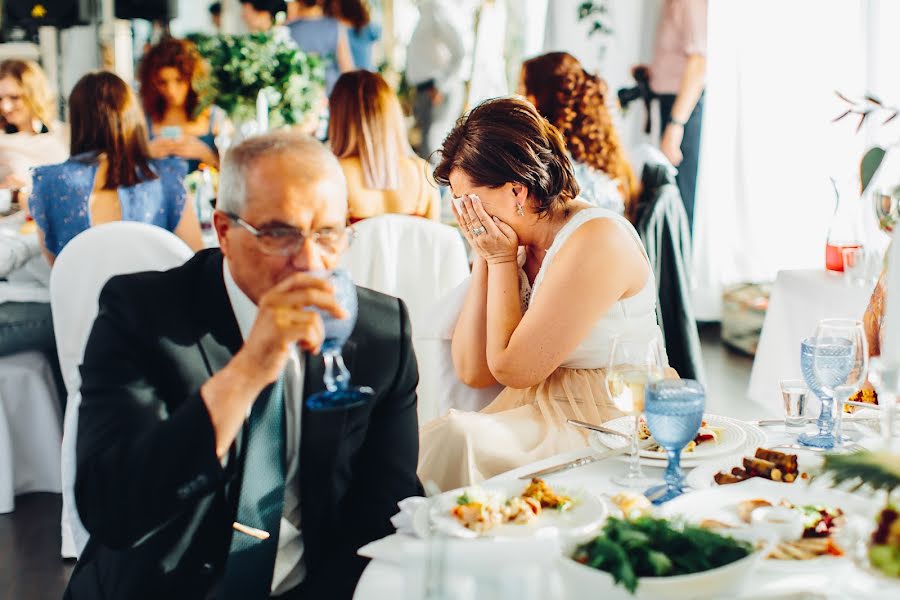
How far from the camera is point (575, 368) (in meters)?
2.28

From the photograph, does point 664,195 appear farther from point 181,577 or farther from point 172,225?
point 181,577

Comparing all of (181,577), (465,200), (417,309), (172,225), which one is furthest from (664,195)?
(181,577)

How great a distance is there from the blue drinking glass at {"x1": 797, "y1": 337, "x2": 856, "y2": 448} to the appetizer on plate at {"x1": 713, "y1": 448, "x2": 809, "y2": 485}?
0.17 m

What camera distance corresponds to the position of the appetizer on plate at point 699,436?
5.34 ft

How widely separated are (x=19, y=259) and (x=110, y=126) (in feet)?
1.97

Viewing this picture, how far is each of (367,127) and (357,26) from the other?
2.78m

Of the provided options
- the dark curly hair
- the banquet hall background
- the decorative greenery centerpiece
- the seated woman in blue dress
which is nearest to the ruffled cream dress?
the seated woman in blue dress

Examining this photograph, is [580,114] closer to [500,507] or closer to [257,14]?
[500,507]

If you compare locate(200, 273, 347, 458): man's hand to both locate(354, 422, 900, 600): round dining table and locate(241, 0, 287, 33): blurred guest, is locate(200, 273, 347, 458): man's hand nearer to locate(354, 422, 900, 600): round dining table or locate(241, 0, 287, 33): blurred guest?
locate(354, 422, 900, 600): round dining table

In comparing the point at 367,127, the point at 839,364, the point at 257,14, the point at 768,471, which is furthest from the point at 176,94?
the point at 768,471

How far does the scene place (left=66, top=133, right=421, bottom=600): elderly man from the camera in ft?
4.43

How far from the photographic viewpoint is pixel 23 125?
4.80 metres

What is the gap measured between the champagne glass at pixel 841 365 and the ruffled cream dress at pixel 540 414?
524mm

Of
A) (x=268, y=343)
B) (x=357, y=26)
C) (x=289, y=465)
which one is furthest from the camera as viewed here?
(x=357, y=26)
